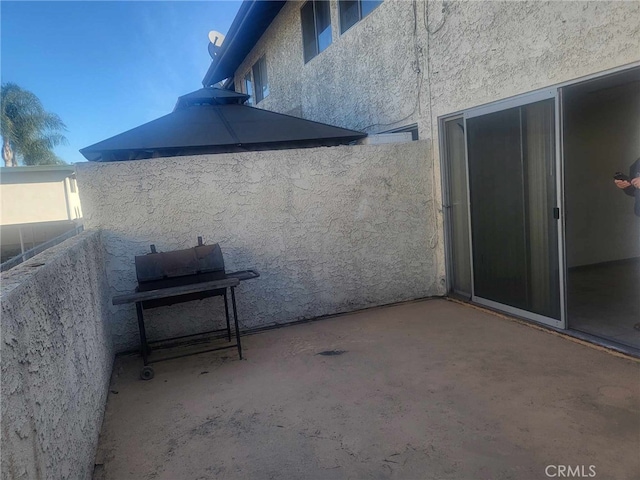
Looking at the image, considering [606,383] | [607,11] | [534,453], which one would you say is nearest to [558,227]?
[606,383]

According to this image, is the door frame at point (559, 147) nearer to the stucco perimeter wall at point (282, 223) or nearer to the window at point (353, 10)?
the stucco perimeter wall at point (282, 223)

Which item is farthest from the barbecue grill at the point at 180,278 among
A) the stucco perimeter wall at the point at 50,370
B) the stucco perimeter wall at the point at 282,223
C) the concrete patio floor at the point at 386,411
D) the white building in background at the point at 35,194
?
the white building in background at the point at 35,194

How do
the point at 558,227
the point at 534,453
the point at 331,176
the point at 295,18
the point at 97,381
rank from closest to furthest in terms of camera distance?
the point at 534,453 → the point at 97,381 → the point at 558,227 → the point at 331,176 → the point at 295,18

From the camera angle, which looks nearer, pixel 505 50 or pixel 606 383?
pixel 606 383

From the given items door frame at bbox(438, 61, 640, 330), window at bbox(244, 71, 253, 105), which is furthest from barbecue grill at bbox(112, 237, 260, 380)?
window at bbox(244, 71, 253, 105)

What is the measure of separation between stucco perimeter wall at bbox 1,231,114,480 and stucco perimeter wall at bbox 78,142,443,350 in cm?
159

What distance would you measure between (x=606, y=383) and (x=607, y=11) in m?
3.18

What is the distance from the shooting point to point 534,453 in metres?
2.81

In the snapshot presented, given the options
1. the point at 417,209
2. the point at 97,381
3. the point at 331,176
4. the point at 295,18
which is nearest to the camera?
the point at 97,381

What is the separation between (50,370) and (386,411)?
2389 millimetres

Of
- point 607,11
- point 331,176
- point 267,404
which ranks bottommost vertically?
point 267,404

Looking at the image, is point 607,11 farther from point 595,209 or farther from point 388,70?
point 595,209

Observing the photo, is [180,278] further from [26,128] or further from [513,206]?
[26,128]

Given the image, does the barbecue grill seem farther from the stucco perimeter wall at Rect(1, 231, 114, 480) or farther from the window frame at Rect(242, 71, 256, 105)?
the window frame at Rect(242, 71, 256, 105)
